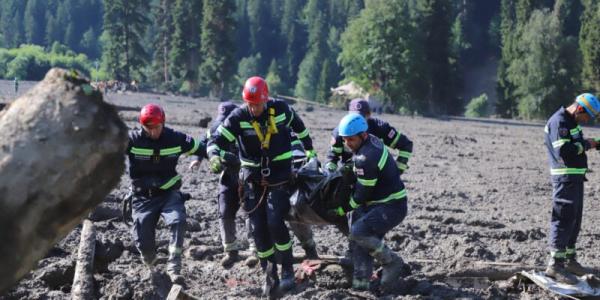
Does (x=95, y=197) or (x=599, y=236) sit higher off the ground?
(x=95, y=197)

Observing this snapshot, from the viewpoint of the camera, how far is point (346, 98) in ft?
219

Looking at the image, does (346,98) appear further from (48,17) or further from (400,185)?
(48,17)

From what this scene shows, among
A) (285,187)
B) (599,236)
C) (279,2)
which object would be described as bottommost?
(599,236)

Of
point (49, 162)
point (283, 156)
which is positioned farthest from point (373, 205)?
point (49, 162)

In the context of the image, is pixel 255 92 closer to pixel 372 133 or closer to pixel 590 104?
pixel 372 133

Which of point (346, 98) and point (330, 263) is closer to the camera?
point (330, 263)

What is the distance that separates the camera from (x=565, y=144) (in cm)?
915

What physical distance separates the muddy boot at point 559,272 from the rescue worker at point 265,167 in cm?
271

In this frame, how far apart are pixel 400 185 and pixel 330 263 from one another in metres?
1.19

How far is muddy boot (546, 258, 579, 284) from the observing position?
857 centimetres

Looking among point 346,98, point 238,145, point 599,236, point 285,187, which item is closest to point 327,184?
point 285,187

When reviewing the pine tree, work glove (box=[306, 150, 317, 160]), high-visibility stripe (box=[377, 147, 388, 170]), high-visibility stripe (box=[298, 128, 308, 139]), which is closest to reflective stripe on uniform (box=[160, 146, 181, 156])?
high-visibility stripe (box=[298, 128, 308, 139])

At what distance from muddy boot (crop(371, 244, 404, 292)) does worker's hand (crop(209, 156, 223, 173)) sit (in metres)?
1.81

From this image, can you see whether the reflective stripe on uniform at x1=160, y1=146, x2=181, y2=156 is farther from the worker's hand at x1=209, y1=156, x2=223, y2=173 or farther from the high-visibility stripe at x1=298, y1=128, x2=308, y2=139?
the high-visibility stripe at x1=298, y1=128, x2=308, y2=139
